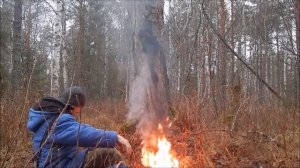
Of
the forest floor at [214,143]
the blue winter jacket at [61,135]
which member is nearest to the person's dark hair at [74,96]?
the blue winter jacket at [61,135]

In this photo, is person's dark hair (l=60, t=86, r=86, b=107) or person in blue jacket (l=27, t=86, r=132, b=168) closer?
person in blue jacket (l=27, t=86, r=132, b=168)

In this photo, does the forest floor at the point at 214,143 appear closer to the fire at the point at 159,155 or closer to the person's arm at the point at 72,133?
the fire at the point at 159,155

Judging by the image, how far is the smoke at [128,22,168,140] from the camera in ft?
13.5

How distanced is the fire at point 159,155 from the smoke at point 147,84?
261mm

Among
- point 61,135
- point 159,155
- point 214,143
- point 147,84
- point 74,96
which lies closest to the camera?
point 61,135

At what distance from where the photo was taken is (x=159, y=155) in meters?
3.62

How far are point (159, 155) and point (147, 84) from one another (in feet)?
3.20

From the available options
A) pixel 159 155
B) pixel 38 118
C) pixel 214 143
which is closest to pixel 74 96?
pixel 38 118

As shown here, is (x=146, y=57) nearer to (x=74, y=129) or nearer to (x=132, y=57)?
(x=132, y=57)

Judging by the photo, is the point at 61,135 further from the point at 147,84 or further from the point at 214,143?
the point at 214,143

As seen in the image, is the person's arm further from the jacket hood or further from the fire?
the fire

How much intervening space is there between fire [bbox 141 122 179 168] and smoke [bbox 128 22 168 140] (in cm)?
26

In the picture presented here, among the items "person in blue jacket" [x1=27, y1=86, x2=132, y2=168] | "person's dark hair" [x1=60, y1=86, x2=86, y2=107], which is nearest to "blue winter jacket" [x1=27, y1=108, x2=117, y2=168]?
"person in blue jacket" [x1=27, y1=86, x2=132, y2=168]

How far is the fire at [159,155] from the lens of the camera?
3605 mm
